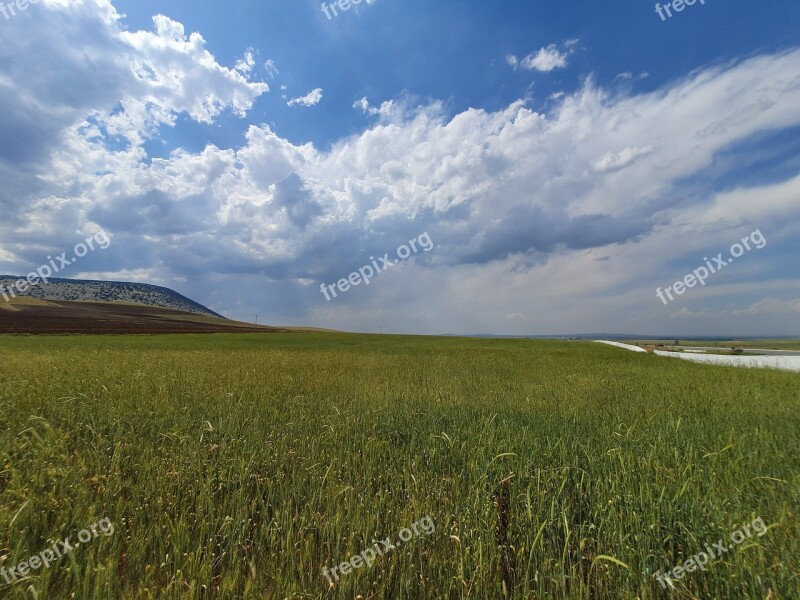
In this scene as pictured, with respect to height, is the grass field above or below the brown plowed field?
below

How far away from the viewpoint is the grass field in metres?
2.77

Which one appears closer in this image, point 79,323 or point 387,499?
point 387,499

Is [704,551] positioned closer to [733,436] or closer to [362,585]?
[362,585]

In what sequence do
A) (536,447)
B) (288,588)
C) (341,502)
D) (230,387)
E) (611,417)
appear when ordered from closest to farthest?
(288,588), (341,502), (536,447), (611,417), (230,387)

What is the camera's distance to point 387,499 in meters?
3.97

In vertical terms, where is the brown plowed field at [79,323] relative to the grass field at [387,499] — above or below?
above

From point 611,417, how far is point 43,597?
28.3ft

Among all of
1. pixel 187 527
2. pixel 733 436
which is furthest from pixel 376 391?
pixel 733 436

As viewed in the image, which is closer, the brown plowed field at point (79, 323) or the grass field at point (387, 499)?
the grass field at point (387, 499)

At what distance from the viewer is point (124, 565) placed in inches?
115

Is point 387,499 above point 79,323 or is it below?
below

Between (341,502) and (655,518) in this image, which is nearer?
(655,518)

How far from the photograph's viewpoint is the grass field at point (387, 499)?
2.77m

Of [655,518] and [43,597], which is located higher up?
[43,597]
